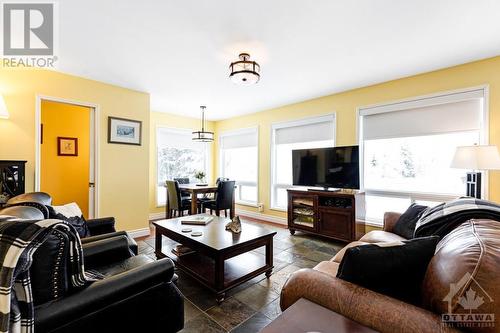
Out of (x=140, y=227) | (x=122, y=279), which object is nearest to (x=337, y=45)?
(x=122, y=279)

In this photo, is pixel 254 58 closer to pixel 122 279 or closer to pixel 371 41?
pixel 371 41

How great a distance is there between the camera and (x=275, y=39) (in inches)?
90.5

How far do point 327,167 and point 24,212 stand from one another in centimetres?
354

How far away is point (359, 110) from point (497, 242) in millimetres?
3135

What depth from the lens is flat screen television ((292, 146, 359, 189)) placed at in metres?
3.44

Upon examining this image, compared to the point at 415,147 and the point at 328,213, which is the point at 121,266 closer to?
the point at 328,213

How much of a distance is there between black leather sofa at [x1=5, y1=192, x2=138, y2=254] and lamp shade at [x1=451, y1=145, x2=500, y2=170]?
3341 mm

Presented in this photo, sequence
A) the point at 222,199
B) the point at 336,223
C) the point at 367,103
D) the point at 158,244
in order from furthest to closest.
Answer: the point at 222,199 < the point at 367,103 < the point at 336,223 < the point at 158,244

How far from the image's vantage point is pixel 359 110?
12.0ft

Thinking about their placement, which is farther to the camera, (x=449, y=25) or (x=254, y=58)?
(x=254, y=58)

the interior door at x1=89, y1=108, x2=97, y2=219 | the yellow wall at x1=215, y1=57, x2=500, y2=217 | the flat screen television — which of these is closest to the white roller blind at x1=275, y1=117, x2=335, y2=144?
the yellow wall at x1=215, y1=57, x2=500, y2=217

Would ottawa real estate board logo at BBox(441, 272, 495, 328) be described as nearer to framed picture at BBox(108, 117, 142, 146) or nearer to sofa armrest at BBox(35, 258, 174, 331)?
sofa armrest at BBox(35, 258, 174, 331)

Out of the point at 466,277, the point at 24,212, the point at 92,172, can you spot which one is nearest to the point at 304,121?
the point at 92,172

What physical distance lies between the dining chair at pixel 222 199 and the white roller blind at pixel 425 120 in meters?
2.65
